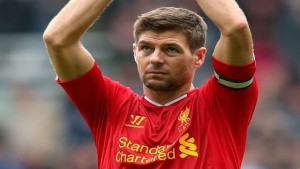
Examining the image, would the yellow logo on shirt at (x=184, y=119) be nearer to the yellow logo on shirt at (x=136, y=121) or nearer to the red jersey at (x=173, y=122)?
the red jersey at (x=173, y=122)

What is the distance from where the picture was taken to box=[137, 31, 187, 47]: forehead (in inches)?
215

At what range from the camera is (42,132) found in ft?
35.8

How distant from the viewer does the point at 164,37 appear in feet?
17.9

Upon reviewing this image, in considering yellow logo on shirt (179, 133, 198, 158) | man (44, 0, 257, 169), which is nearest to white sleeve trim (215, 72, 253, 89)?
man (44, 0, 257, 169)

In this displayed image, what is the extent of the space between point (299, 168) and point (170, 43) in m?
4.80

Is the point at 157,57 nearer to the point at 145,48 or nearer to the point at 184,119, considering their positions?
the point at 145,48

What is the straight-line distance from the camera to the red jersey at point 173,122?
17.5ft

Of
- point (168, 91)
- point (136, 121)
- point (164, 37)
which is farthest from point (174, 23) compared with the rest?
point (136, 121)

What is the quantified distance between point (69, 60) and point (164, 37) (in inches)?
22.5

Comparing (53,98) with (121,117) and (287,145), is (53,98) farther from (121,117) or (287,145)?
(121,117)

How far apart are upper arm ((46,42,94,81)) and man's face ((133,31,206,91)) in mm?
318

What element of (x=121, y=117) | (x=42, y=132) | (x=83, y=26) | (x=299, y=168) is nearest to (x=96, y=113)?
(x=121, y=117)

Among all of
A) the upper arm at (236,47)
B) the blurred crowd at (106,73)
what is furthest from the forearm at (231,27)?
the blurred crowd at (106,73)

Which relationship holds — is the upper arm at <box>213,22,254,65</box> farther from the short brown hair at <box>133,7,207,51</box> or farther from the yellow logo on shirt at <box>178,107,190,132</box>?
the yellow logo on shirt at <box>178,107,190,132</box>
